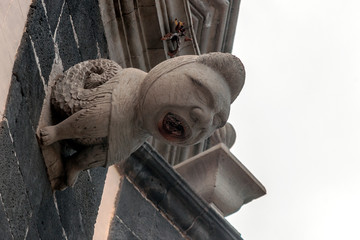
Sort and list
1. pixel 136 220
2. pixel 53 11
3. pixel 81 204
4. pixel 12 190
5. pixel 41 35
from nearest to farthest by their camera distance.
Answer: pixel 12 190
pixel 41 35
pixel 53 11
pixel 81 204
pixel 136 220

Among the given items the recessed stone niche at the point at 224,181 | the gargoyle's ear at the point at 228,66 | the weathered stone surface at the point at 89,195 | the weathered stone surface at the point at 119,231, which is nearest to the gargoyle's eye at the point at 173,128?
the gargoyle's ear at the point at 228,66

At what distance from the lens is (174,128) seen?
346 cm

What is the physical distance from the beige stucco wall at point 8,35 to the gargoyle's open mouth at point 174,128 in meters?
0.71

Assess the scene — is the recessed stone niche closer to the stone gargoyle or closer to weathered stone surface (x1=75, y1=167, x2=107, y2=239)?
weathered stone surface (x1=75, y1=167, x2=107, y2=239)

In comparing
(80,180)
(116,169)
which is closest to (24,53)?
(80,180)

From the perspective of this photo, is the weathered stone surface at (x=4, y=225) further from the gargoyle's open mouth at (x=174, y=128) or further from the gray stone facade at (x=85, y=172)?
the gargoyle's open mouth at (x=174, y=128)

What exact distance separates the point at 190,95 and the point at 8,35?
81 centimetres

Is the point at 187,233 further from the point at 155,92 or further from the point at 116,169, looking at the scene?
the point at 155,92

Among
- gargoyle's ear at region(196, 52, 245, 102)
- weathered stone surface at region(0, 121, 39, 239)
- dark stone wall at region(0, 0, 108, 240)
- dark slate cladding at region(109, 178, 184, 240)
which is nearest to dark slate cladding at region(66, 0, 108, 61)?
dark stone wall at region(0, 0, 108, 240)

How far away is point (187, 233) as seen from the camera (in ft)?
19.9

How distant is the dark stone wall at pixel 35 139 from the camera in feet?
10.3

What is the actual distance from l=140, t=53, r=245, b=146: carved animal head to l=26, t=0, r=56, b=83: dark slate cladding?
480mm

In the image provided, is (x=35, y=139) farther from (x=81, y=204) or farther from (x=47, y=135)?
(x=81, y=204)

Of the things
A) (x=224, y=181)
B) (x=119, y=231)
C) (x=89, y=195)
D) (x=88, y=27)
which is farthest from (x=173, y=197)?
(x=88, y=27)
